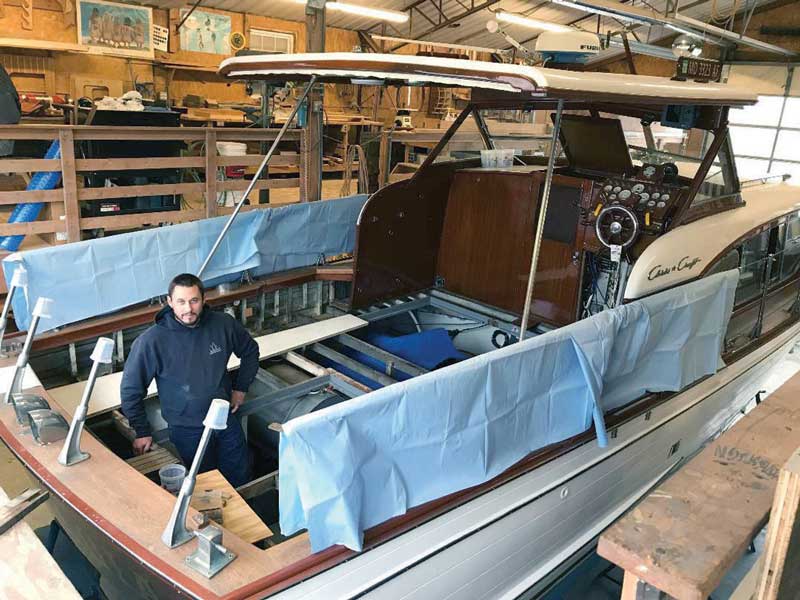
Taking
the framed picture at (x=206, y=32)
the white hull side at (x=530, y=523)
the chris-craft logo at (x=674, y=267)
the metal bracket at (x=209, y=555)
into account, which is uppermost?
the framed picture at (x=206, y=32)

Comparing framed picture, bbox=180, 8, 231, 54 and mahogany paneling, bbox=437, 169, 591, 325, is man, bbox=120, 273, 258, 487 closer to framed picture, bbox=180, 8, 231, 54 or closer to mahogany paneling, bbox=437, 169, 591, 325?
mahogany paneling, bbox=437, 169, 591, 325

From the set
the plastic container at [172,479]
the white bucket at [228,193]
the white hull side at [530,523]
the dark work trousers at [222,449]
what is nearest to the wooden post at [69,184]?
the white bucket at [228,193]

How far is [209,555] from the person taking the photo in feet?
6.01

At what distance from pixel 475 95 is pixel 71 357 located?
2840mm

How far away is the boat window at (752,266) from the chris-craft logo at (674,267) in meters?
0.73

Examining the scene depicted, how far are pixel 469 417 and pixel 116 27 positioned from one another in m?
10.5

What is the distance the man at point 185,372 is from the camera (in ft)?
8.95

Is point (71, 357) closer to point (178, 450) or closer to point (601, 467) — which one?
point (178, 450)

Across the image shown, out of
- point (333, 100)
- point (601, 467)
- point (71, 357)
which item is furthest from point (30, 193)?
point (333, 100)

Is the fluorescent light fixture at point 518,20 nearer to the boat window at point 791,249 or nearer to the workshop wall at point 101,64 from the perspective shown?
the workshop wall at point 101,64

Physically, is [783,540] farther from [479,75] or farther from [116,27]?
[116,27]

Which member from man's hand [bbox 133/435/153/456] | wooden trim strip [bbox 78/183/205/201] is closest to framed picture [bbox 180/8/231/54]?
wooden trim strip [bbox 78/183/205/201]

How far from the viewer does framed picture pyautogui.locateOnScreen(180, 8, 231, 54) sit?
37.8 ft

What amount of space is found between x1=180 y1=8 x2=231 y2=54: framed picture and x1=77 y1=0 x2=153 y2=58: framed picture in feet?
2.36
